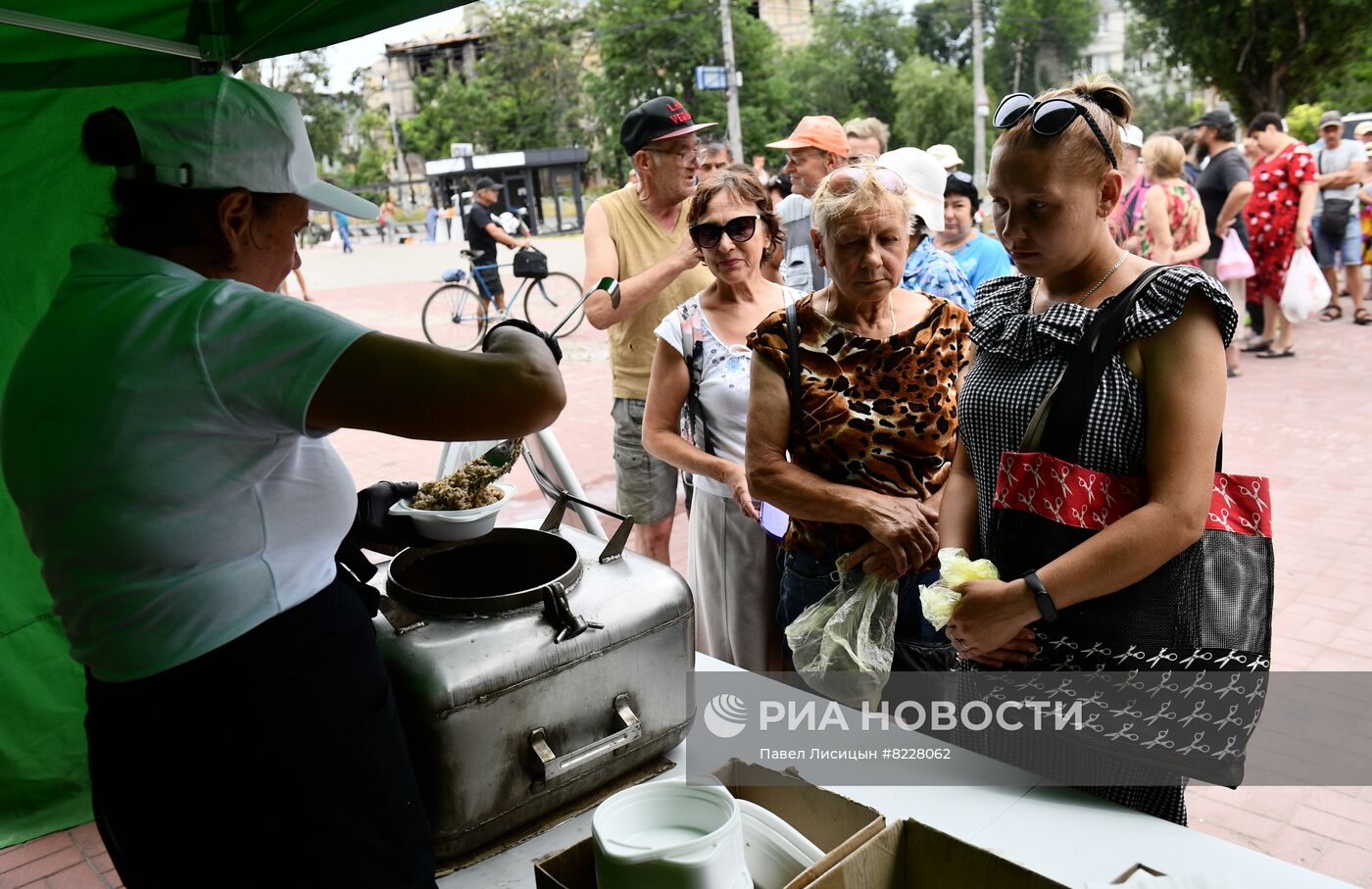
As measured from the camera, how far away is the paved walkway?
2.64 meters

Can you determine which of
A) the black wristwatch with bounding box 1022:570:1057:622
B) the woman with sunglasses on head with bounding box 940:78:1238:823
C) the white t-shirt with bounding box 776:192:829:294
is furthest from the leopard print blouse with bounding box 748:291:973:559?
the white t-shirt with bounding box 776:192:829:294

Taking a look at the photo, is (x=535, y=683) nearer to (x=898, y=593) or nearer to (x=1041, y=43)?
(x=898, y=593)

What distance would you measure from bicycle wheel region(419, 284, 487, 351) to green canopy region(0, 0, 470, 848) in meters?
9.10

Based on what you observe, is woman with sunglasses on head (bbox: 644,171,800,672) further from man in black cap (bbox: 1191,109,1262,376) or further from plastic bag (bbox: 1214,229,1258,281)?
plastic bag (bbox: 1214,229,1258,281)

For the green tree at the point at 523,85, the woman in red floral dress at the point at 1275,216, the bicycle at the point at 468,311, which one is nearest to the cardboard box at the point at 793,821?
the woman in red floral dress at the point at 1275,216

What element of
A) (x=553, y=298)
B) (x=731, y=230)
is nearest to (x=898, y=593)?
(x=731, y=230)

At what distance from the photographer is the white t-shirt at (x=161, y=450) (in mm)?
996

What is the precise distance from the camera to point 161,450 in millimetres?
1020

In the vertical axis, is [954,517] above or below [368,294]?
above

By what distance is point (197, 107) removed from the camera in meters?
1.09

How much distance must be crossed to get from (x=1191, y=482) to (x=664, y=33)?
1540 inches

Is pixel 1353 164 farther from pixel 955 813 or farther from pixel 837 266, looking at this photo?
pixel 955 813

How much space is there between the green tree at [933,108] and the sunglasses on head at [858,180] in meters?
43.6

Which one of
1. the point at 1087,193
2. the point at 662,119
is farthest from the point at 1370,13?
the point at 1087,193
